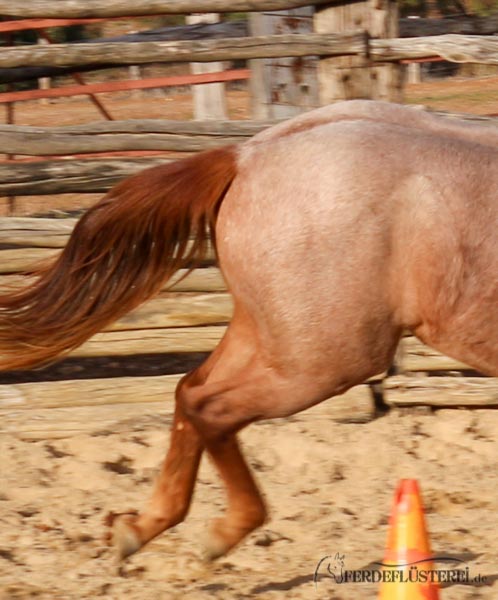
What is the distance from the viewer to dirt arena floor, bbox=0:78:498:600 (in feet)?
12.0

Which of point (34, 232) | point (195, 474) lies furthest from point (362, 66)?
point (195, 474)

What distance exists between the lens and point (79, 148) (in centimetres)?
511

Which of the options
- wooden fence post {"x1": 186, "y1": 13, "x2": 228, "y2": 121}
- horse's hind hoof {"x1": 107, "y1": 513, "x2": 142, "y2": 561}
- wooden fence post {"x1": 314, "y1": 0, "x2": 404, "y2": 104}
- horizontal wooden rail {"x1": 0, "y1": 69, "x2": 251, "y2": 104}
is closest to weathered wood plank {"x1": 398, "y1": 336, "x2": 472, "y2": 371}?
wooden fence post {"x1": 314, "y1": 0, "x2": 404, "y2": 104}

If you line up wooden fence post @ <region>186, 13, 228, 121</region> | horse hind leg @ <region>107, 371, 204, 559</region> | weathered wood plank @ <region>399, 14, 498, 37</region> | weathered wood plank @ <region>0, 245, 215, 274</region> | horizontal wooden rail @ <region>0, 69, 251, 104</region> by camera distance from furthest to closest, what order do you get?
wooden fence post @ <region>186, 13, 228, 121</region>
horizontal wooden rail @ <region>0, 69, 251, 104</region>
weathered wood plank @ <region>399, 14, 498, 37</region>
weathered wood plank @ <region>0, 245, 215, 274</region>
horse hind leg @ <region>107, 371, 204, 559</region>

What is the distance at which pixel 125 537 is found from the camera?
3629mm

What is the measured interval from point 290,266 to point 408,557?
Answer: 33.4 inches

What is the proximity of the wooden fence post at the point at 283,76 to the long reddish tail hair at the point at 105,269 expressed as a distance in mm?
2444

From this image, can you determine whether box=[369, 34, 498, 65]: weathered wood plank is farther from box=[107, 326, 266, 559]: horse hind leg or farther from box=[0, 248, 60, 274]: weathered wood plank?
box=[107, 326, 266, 559]: horse hind leg

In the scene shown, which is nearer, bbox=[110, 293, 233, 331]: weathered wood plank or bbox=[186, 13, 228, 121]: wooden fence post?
bbox=[110, 293, 233, 331]: weathered wood plank

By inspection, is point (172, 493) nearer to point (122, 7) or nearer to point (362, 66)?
point (362, 66)

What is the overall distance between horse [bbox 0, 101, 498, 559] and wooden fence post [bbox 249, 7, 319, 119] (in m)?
2.48

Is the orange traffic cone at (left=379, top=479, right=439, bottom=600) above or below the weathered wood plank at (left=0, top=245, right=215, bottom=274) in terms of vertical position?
below

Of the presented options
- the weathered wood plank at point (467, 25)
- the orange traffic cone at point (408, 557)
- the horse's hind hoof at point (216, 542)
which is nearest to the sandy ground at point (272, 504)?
the horse's hind hoof at point (216, 542)

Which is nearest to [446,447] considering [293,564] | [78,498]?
[293,564]
